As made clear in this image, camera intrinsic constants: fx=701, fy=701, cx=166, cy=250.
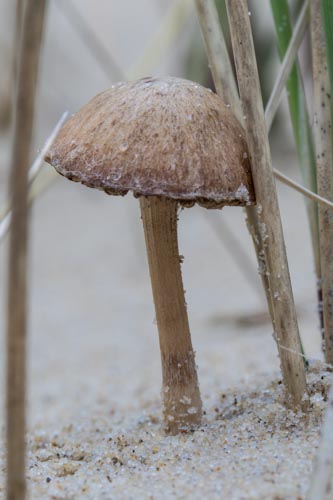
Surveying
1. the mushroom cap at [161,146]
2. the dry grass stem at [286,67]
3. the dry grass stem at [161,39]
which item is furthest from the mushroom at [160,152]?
the dry grass stem at [161,39]

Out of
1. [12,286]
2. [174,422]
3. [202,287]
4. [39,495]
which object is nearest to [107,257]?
[202,287]

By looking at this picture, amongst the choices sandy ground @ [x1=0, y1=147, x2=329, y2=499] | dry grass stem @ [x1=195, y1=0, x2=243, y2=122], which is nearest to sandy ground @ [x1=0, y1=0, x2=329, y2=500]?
sandy ground @ [x1=0, y1=147, x2=329, y2=499]

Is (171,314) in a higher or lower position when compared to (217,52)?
lower

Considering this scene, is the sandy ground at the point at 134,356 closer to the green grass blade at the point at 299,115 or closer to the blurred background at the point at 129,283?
the blurred background at the point at 129,283

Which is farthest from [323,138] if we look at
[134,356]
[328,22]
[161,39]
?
[134,356]

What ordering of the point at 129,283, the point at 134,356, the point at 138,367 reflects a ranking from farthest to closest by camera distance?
the point at 129,283, the point at 134,356, the point at 138,367

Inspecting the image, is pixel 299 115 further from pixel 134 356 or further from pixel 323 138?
pixel 134 356

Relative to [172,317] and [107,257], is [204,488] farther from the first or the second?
[107,257]
